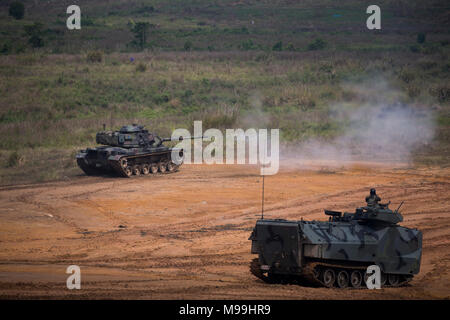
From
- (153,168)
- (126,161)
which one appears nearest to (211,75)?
(153,168)

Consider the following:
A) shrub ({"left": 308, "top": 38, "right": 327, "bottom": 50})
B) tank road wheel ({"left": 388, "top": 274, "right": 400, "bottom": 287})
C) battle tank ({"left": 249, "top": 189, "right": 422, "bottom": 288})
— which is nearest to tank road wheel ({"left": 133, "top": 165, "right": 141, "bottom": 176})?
battle tank ({"left": 249, "top": 189, "right": 422, "bottom": 288})

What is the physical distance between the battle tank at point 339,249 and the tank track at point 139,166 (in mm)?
14681

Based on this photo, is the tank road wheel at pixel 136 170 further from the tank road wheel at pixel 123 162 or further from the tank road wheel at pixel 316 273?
the tank road wheel at pixel 316 273

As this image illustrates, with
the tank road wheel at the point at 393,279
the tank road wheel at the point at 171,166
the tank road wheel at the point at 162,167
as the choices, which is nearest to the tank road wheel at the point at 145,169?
the tank road wheel at the point at 162,167

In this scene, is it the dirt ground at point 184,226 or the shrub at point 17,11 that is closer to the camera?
the dirt ground at point 184,226

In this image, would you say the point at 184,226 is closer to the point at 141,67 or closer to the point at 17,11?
the point at 141,67

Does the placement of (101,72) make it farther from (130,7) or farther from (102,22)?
(130,7)

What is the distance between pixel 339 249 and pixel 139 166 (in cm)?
1712

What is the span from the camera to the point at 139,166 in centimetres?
2947

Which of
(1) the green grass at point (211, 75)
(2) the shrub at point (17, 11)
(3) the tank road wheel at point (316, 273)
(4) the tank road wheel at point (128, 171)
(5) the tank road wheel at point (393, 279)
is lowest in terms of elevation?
(5) the tank road wheel at point (393, 279)

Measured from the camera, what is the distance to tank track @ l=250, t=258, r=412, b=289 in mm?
13242

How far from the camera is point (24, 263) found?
15609 mm

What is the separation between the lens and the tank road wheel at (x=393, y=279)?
14.2 m

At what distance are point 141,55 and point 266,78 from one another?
41.3ft
